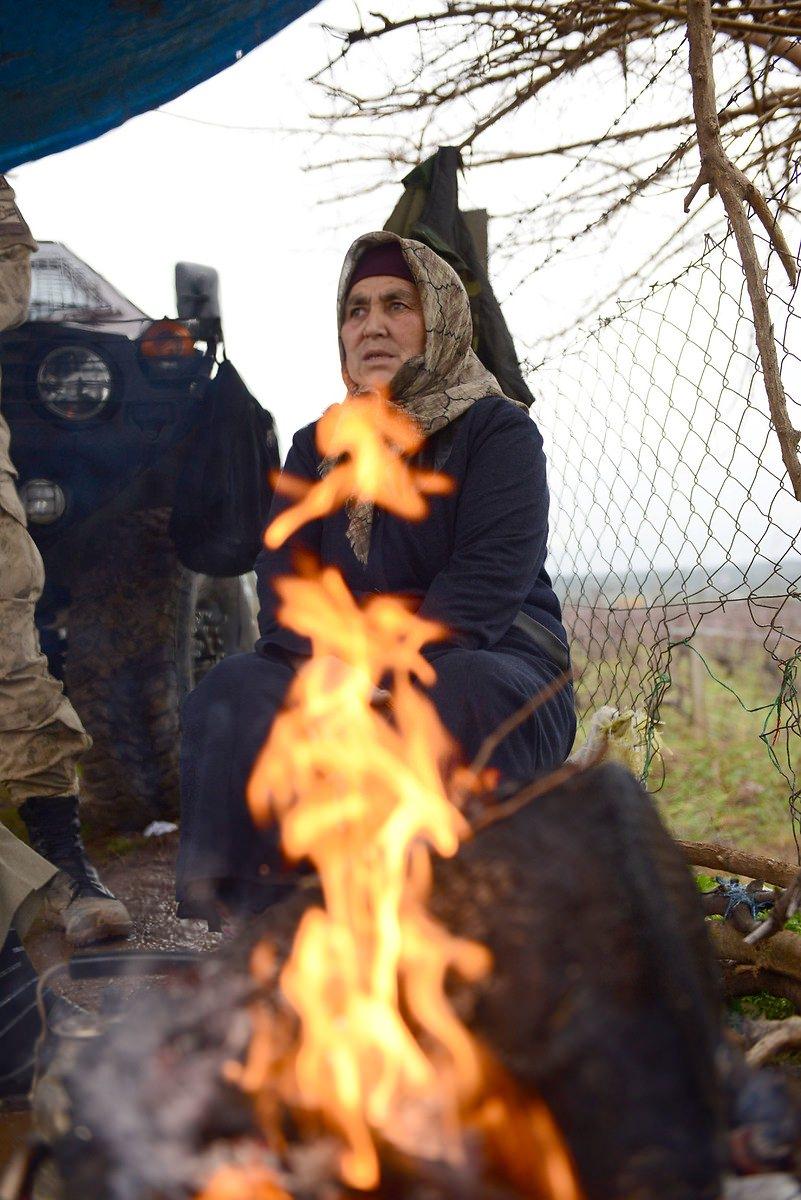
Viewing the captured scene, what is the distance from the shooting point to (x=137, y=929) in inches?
126

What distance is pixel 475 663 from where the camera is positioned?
7.41 feet

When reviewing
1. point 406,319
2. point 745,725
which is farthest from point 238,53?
point 745,725

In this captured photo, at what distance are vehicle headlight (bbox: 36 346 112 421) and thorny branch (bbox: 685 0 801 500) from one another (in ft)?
8.17

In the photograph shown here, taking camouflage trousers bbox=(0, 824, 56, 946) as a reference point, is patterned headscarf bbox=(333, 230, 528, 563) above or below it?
above

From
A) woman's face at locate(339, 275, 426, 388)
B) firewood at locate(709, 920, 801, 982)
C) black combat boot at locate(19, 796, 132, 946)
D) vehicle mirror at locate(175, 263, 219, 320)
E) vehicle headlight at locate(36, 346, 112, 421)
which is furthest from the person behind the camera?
vehicle mirror at locate(175, 263, 219, 320)

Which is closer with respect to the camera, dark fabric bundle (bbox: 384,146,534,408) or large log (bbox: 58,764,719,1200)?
large log (bbox: 58,764,719,1200)

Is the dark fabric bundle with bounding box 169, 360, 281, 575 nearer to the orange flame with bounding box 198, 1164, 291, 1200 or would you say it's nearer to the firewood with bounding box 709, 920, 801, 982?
the firewood with bounding box 709, 920, 801, 982

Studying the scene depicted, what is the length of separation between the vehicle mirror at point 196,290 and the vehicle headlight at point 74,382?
0.46 metres

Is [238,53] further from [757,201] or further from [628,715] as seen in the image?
[628,715]

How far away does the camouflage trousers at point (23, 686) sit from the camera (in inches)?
112

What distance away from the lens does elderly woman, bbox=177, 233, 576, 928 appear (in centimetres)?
225

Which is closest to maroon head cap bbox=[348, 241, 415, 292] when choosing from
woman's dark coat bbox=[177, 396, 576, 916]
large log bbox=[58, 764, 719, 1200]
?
woman's dark coat bbox=[177, 396, 576, 916]

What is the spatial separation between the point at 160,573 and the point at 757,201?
2.86m

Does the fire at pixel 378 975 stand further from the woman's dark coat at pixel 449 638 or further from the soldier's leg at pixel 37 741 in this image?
the soldier's leg at pixel 37 741
